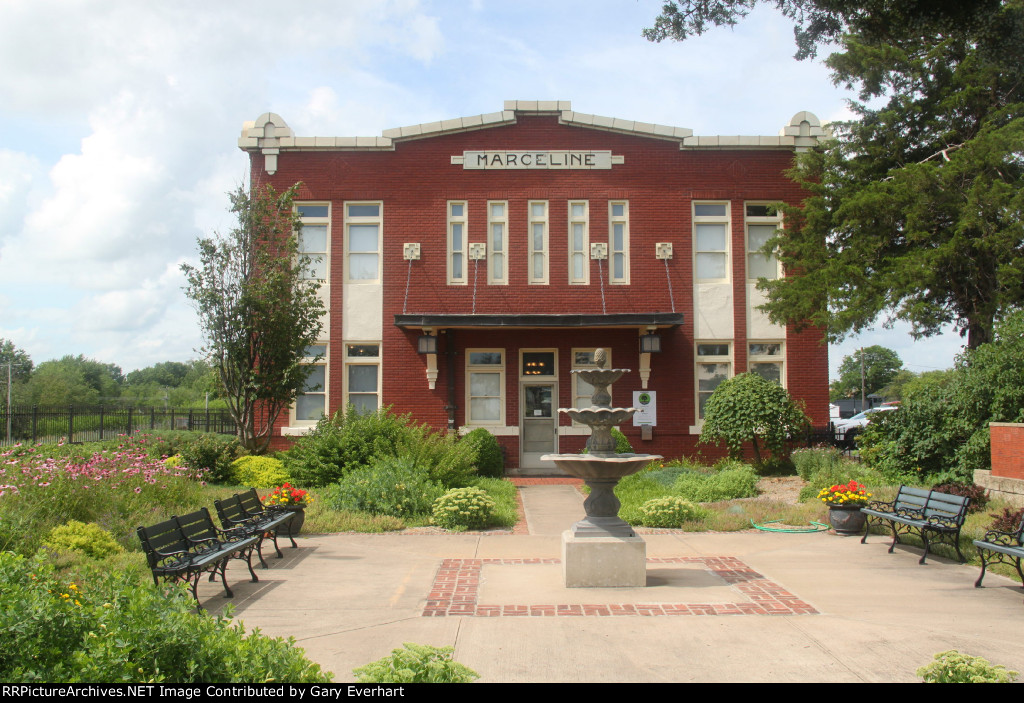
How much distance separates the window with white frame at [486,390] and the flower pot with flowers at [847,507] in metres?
9.18

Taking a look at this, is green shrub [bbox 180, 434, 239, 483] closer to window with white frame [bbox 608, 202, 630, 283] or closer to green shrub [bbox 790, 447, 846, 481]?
window with white frame [bbox 608, 202, 630, 283]

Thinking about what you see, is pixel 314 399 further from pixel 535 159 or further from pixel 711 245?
pixel 711 245

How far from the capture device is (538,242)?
1902 centimetres

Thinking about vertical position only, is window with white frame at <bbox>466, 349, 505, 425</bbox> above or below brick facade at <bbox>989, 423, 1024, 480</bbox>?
above

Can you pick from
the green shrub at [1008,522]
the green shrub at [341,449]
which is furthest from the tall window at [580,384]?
the green shrub at [1008,522]

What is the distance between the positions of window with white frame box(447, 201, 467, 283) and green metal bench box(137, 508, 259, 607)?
11.1 metres

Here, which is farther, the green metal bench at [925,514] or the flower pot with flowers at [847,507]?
the flower pot with flowers at [847,507]

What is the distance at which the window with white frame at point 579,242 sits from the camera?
1891 cm

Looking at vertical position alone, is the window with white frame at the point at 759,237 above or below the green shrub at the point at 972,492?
above

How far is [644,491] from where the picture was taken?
14430 millimetres

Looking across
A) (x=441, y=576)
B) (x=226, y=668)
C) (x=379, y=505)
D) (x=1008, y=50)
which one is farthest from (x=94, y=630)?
(x=1008, y=50)

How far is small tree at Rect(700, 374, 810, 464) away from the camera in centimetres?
1673

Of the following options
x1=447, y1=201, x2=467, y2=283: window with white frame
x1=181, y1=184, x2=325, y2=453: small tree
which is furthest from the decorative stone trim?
x1=181, y1=184, x2=325, y2=453: small tree

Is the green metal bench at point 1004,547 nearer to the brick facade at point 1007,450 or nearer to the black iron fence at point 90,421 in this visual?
the brick facade at point 1007,450
